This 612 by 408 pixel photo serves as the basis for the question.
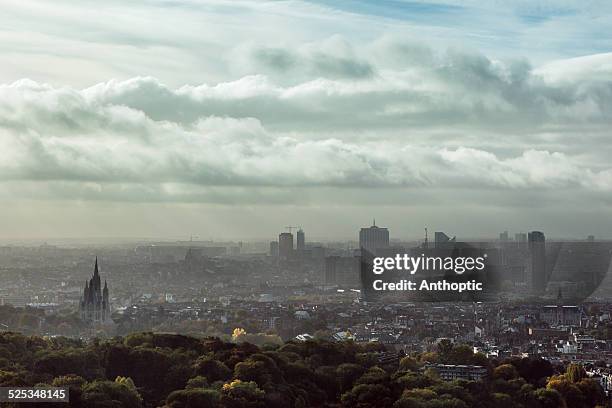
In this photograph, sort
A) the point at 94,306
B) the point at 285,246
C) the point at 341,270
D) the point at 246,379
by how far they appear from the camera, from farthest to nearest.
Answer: the point at 285,246 < the point at 341,270 < the point at 94,306 < the point at 246,379

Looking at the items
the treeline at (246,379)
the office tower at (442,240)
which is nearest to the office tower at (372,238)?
the office tower at (442,240)

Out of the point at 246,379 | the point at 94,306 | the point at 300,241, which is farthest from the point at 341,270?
the point at 246,379

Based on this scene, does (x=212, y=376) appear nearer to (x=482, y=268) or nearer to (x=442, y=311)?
(x=442, y=311)

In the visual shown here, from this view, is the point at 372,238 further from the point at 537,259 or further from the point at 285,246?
the point at 285,246

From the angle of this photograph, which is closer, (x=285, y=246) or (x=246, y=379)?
(x=246, y=379)

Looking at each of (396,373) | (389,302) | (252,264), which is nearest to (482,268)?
(389,302)

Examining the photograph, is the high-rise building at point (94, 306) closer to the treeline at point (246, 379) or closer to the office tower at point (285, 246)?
the treeline at point (246, 379)
